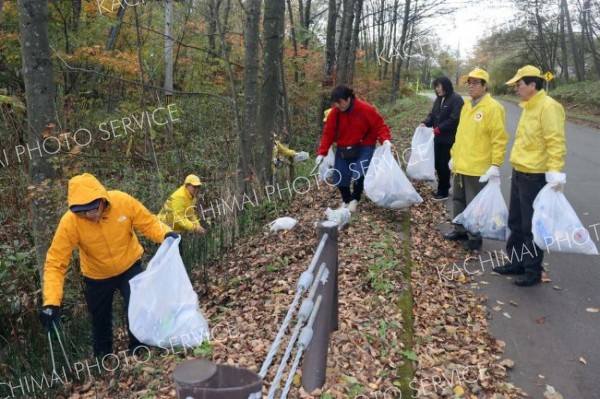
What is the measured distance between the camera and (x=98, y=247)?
4008mm

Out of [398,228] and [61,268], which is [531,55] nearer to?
[398,228]

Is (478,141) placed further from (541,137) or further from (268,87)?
(268,87)

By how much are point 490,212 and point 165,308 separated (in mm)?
3439

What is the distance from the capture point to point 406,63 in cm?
3612

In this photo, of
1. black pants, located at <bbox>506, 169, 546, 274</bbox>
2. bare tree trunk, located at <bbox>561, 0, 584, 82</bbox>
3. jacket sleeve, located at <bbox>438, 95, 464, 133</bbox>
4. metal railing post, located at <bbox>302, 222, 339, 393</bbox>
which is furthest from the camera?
bare tree trunk, located at <bbox>561, 0, 584, 82</bbox>

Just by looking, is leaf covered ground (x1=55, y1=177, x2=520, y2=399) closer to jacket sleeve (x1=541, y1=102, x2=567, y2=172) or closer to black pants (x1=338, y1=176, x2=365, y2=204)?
black pants (x1=338, y1=176, x2=365, y2=204)

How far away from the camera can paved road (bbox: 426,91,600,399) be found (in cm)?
335

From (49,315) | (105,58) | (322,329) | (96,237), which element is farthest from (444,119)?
(105,58)

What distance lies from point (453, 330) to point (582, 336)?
3.29 ft

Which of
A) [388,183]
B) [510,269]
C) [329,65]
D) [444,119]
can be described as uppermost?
[329,65]

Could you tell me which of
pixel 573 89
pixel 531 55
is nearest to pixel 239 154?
pixel 573 89

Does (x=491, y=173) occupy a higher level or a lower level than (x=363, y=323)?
higher

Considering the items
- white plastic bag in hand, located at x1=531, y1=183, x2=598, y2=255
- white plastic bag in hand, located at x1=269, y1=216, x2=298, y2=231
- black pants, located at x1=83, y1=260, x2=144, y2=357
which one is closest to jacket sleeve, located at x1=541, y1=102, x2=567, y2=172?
white plastic bag in hand, located at x1=531, y1=183, x2=598, y2=255

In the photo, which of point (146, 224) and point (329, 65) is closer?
point (146, 224)
